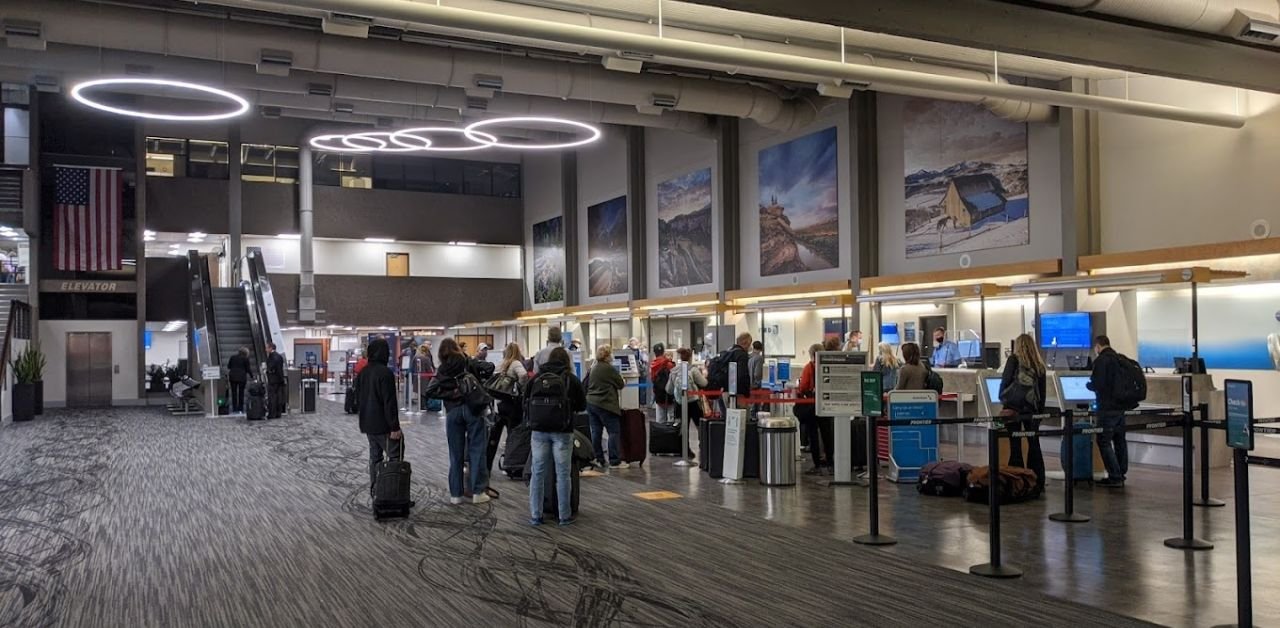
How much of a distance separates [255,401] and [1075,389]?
13715 millimetres

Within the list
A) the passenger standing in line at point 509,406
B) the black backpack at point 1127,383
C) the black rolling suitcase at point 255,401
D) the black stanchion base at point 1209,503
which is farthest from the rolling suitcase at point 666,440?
the black rolling suitcase at point 255,401

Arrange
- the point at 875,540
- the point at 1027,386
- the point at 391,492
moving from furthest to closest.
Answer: the point at 1027,386 → the point at 391,492 → the point at 875,540

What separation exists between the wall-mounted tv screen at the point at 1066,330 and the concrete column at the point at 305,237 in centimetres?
2162

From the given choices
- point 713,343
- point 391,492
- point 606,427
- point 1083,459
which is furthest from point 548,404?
point 713,343

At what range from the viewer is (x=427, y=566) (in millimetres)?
6211

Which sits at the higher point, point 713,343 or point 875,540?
point 713,343

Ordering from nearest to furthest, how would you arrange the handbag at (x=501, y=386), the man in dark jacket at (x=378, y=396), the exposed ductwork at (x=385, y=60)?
the man in dark jacket at (x=378, y=396) → the handbag at (x=501, y=386) → the exposed ductwork at (x=385, y=60)

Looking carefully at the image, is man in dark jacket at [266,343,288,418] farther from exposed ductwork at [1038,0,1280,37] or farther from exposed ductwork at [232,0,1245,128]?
exposed ductwork at [1038,0,1280,37]

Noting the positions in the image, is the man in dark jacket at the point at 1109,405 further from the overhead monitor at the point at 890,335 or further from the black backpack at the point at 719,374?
the overhead monitor at the point at 890,335

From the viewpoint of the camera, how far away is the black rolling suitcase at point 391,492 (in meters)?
7.77

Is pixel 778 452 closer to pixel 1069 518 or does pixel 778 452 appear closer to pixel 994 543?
pixel 1069 518

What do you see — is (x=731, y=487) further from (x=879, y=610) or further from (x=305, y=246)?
(x=305, y=246)

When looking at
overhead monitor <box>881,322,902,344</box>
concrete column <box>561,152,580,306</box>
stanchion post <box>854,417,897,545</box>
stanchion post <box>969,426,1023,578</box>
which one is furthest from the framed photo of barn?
concrete column <box>561,152,580,306</box>

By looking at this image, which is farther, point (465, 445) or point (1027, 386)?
point (1027, 386)
